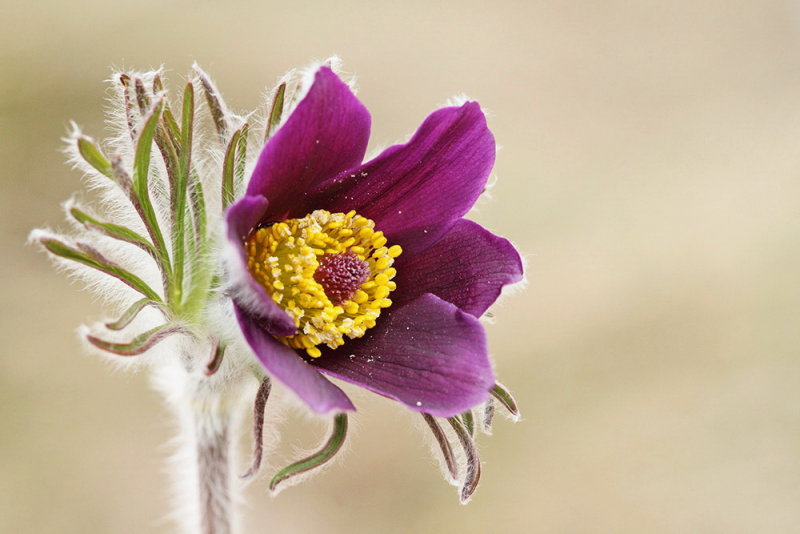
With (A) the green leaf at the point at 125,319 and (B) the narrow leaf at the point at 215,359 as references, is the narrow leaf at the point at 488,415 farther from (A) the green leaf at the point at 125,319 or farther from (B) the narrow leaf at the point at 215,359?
(A) the green leaf at the point at 125,319

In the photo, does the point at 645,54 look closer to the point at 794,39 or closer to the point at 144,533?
the point at 794,39

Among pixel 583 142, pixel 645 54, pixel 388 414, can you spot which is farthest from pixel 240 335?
pixel 645 54

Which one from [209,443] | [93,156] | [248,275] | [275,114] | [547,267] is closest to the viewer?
[248,275]

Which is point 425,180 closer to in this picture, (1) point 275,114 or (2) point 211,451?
(1) point 275,114

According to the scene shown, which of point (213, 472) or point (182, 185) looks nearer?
point (182, 185)

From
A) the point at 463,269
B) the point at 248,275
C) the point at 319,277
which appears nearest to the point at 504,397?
the point at 463,269

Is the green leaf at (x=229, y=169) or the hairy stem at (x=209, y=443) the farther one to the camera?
the hairy stem at (x=209, y=443)

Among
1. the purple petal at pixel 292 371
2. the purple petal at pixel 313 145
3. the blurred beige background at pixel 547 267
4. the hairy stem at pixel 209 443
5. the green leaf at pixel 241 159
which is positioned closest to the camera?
the purple petal at pixel 292 371

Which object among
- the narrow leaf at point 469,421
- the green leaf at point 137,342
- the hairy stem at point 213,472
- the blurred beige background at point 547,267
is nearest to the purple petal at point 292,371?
the green leaf at point 137,342
